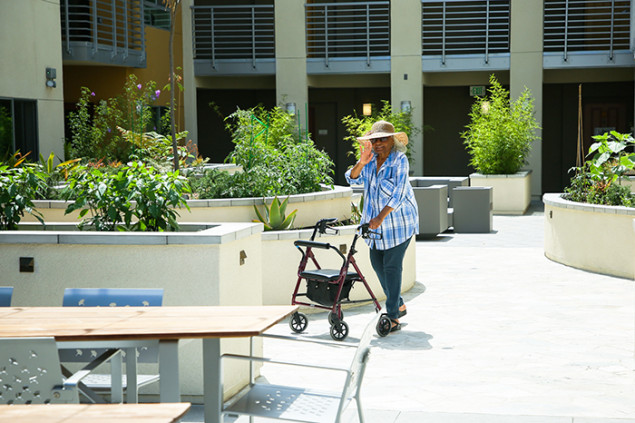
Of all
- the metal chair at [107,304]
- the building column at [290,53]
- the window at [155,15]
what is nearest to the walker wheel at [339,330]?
the metal chair at [107,304]

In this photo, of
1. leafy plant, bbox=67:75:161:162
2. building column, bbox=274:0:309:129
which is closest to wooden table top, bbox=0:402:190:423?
leafy plant, bbox=67:75:161:162

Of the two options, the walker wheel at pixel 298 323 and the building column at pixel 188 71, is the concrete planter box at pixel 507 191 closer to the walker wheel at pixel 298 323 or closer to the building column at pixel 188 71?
the building column at pixel 188 71

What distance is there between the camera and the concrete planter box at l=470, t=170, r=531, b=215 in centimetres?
1841

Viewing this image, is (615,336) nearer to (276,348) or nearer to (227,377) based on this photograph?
(276,348)

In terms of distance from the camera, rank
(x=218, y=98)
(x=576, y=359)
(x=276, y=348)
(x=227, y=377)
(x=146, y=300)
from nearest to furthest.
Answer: (x=146, y=300), (x=227, y=377), (x=576, y=359), (x=276, y=348), (x=218, y=98)

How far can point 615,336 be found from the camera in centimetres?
708

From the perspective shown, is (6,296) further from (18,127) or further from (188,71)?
(188,71)

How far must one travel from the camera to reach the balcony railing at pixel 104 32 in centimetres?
1672

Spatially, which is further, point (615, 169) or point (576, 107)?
point (576, 107)

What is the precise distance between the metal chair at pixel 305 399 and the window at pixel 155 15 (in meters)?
17.5

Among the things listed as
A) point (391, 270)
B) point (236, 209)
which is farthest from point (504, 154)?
point (391, 270)

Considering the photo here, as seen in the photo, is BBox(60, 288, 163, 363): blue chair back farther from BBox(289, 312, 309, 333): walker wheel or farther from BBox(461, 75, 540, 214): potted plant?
BBox(461, 75, 540, 214): potted plant

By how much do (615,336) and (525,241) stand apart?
6.79 m

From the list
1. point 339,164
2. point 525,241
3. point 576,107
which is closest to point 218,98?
point 339,164
